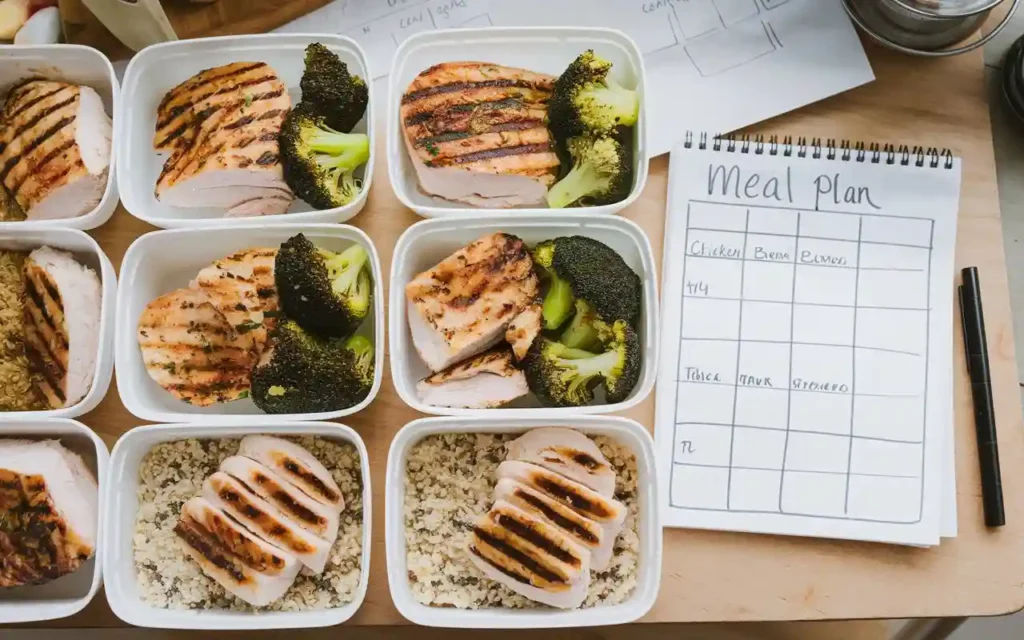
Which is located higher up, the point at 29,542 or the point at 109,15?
the point at 109,15

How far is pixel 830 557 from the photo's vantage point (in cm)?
135

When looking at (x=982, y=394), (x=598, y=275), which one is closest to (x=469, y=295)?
(x=598, y=275)

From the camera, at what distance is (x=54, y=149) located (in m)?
1.33

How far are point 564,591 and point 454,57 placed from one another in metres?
0.88

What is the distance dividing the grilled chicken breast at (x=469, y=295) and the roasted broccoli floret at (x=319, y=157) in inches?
7.9

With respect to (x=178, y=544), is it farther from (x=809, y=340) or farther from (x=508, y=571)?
(x=809, y=340)

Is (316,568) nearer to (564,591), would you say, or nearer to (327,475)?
(327,475)

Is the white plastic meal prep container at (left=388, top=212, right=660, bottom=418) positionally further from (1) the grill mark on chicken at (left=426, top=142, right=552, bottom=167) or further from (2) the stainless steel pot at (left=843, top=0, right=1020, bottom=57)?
(2) the stainless steel pot at (left=843, top=0, right=1020, bottom=57)

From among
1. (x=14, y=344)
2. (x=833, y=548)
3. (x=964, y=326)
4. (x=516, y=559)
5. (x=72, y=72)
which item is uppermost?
(x=72, y=72)

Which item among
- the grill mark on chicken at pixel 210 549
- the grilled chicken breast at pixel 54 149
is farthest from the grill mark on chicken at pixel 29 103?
the grill mark on chicken at pixel 210 549

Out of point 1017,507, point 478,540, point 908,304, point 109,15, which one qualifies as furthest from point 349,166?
point 1017,507

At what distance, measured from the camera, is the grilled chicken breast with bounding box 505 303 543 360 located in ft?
4.25

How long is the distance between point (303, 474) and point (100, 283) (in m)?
0.47

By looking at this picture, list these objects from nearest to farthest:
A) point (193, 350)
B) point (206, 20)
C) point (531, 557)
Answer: point (531, 557) < point (193, 350) < point (206, 20)
